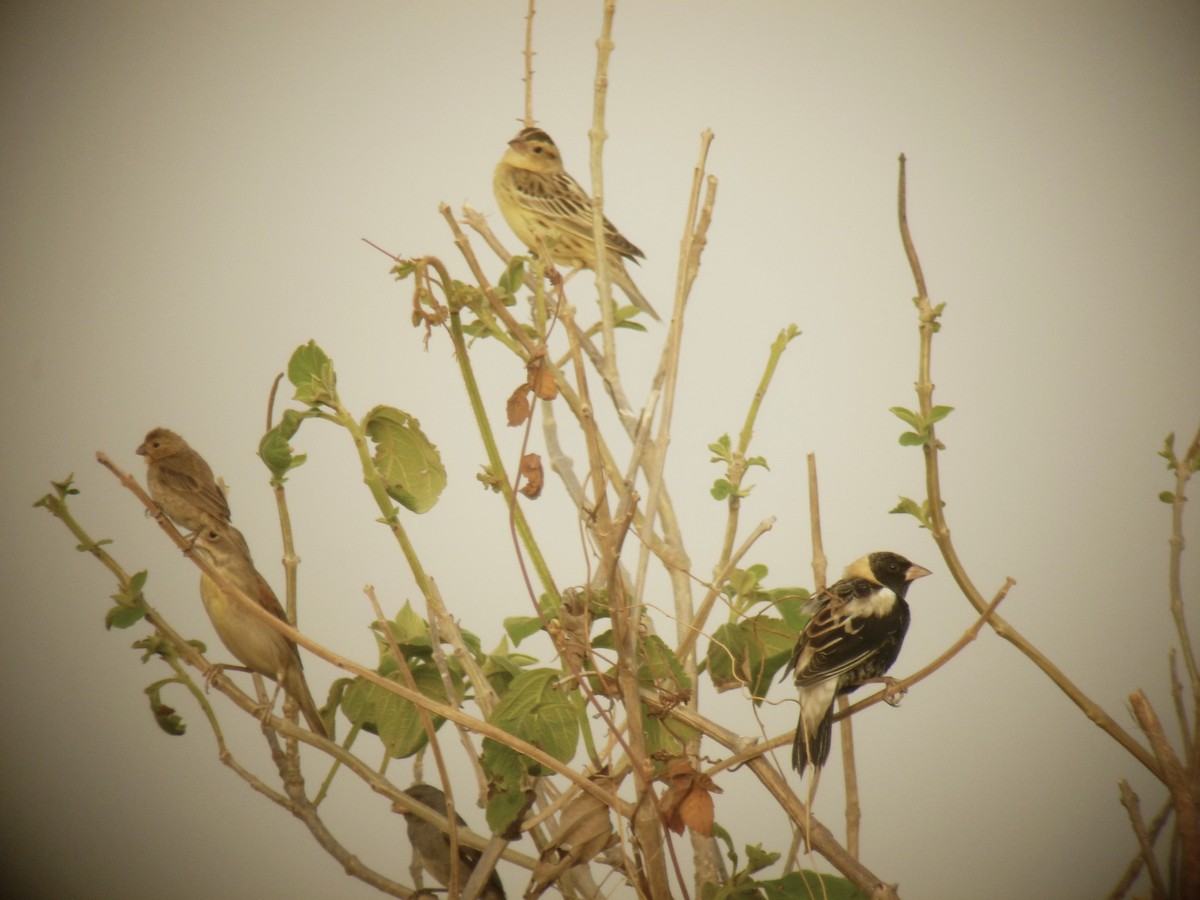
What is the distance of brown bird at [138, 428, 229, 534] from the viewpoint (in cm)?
117

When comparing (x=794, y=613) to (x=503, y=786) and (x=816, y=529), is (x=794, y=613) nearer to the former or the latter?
(x=816, y=529)

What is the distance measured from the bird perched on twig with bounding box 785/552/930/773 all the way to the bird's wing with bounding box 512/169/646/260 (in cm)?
109

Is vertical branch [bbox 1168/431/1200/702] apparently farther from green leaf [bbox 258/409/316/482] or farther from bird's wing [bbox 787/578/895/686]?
green leaf [bbox 258/409/316/482]

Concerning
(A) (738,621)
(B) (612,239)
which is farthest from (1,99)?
(A) (738,621)

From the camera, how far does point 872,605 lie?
1165 mm

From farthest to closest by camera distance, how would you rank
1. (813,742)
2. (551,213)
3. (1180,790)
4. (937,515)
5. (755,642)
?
1. (551,213)
2. (755,642)
3. (813,742)
4. (937,515)
5. (1180,790)

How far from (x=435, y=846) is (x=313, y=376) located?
589 mm

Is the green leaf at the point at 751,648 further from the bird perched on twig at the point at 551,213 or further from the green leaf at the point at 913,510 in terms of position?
the bird perched on twig at the point at 551,213

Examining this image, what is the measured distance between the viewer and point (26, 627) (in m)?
1.89

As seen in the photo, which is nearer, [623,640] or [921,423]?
[623,640]

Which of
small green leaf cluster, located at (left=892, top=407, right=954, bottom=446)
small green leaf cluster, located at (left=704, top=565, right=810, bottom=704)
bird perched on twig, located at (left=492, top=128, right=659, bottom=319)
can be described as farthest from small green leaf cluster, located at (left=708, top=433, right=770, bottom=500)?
bird perched on twig, located at (left=492, top=128, right=659, bottom=319)

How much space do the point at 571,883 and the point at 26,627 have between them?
1.32 m

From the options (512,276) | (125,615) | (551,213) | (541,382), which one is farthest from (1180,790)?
(551,213)

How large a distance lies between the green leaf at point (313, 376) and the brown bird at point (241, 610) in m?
0.26
